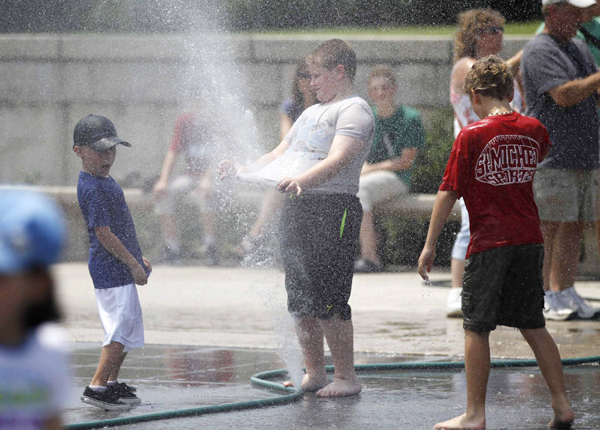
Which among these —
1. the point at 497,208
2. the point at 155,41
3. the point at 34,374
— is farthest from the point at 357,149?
the point at 155,41

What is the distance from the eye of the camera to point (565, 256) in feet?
22.0

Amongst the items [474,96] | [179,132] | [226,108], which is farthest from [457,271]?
[179,132]

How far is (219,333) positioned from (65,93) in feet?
22.8

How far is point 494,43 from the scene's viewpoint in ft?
23.0

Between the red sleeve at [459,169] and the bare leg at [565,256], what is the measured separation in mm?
2930

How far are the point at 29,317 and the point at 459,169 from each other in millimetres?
2578

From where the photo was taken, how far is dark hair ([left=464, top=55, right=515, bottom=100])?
13.3 feet

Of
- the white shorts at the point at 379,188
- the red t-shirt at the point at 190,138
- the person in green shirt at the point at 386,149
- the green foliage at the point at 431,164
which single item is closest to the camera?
the person in green shirt at the point at 386,149

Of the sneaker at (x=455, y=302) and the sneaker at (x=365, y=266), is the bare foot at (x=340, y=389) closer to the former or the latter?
the sneaker at (x=455, y=302)

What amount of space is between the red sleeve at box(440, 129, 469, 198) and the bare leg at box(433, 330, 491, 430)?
1.80ft

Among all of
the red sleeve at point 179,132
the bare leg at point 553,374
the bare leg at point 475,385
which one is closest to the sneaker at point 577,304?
the bare leg at point 553,374

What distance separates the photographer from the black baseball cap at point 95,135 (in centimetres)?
457

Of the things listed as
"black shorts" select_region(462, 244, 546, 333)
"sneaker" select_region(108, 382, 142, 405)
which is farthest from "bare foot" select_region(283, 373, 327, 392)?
"black shorts" select_region(462, 244, 546, 333)

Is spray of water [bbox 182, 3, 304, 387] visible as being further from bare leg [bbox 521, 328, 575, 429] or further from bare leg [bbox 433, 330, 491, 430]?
bare leg [bbox 521, 328, 575, 429]
